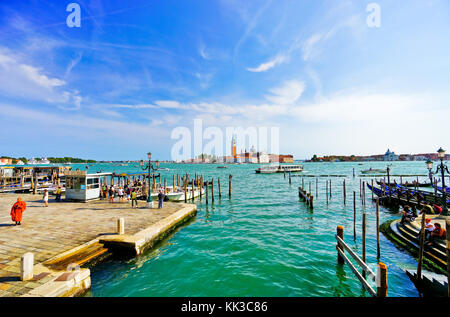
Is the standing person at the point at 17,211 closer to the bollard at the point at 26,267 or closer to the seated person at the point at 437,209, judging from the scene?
the bollard at the point at 26,267

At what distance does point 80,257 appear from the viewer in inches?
313

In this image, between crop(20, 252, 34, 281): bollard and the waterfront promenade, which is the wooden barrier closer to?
the waterfront promenade

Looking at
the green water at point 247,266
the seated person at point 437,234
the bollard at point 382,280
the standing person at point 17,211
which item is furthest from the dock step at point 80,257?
the seated person at point 437,234

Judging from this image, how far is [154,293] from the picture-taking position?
7.16 m

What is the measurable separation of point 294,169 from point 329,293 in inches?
3593

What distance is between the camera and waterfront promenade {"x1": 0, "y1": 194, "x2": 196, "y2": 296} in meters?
5.90

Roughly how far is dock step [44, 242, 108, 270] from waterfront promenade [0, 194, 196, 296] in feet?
0.50

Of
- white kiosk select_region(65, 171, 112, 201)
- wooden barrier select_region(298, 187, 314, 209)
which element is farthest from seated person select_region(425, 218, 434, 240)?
white kiosk select_region(65, 171, 112, 201)

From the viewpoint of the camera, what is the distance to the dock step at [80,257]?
275 inches

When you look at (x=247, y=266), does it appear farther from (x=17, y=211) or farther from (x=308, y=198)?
(x=308, y=198)

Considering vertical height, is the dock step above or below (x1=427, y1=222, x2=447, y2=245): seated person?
below

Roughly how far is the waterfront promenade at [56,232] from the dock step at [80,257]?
15 cm
